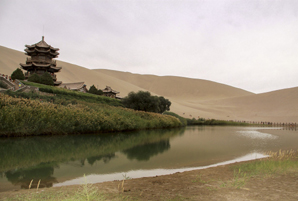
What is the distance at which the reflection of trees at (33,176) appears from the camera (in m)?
5.37

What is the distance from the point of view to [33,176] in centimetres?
602

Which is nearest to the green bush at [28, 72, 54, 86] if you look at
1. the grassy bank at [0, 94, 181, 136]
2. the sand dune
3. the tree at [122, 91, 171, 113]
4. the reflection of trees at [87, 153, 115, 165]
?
the tree at [122, 91, 171, 113]

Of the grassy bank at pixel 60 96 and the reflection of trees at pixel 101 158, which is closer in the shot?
the reflection of trees at pixel 101 158

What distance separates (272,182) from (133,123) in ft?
57.0

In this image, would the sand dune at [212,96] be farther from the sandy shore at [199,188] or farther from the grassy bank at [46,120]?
the sandy shore at [199,188]

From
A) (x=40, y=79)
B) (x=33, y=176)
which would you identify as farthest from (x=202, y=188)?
(x=40, y=79)

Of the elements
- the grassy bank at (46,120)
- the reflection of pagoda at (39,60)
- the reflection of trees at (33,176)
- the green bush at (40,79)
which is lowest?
the reflection of trees at (33,176)

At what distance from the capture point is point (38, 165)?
7340 mm

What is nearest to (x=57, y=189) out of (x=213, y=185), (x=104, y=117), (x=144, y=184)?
(x=144, y=184)

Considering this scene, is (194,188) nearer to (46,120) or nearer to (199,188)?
(199,188)

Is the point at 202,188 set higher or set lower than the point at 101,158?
higher

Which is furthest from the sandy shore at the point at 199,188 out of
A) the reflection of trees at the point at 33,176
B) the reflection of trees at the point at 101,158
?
the reflection of trees at the point at 101,158

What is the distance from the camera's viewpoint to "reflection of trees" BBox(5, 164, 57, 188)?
17.6ft

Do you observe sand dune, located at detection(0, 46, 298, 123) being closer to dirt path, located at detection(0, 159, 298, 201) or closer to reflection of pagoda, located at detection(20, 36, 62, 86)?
reflection of pagoda, located at detection(20, 36, 62, 86)
